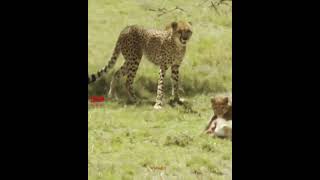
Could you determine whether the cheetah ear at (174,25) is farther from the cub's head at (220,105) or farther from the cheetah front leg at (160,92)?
the cub's head at (220,105)

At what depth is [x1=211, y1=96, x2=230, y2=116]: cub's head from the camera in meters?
7.48

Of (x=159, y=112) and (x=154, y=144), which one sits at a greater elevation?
(x=159, y=112)

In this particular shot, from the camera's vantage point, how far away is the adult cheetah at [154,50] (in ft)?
25.5

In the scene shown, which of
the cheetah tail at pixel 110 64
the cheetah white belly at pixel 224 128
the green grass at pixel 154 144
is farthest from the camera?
the cheetah tail at pixel 110 64

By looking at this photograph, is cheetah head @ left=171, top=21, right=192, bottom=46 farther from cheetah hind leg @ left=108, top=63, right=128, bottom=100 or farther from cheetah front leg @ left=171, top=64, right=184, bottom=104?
cheetah hind leg @ left=108, top=63, right=128, bottom=100

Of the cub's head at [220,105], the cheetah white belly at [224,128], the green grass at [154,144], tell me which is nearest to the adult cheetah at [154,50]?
the green grass at [154,144]

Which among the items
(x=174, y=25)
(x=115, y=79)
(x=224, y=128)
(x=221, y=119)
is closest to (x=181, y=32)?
(x=174, y=25)

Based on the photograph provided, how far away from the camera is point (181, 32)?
782cm

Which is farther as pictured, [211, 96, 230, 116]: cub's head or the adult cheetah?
the adult cheetah

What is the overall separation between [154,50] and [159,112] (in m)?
0.79

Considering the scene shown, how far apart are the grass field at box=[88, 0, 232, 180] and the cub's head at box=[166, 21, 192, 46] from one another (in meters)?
0.07

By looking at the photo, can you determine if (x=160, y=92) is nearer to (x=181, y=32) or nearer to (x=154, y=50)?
(x=154, y=50)

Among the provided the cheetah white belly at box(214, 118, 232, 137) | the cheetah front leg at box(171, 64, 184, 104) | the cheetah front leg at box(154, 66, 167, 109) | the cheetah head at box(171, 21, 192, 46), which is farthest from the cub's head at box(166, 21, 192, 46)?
the cheetah white belly at box(214, 118, 232, 137)

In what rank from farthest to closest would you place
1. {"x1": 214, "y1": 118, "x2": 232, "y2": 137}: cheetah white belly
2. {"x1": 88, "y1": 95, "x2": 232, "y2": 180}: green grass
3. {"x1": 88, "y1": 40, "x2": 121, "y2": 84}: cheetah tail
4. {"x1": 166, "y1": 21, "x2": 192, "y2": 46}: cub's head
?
{"x1": 166, "y1": 21, "x2": 192, "y2": 46}: cub's head, {"x1": 88, "y1": 40, "x2": 121, "y2": 84}: cheetah tail, {"x1": 214, "y1": 118, "x2": 232, "y2": 137}: cheetah white belly, {"x1": 88, "y1": 95, "x2": 232, "y2": 180}: green grass
